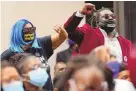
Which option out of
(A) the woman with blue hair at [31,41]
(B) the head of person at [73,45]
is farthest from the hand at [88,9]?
(B) the head of person at [73,45]

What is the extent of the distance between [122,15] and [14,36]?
8.58ft

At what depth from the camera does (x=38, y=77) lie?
3178mm

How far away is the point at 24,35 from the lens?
3.95 meters

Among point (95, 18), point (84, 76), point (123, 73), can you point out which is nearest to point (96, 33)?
point (95, 18)

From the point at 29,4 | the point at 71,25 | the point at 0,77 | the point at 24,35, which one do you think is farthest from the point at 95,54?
the point at 29,4

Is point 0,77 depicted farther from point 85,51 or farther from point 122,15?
point 122,15

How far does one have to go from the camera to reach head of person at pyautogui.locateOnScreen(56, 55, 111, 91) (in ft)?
7.70

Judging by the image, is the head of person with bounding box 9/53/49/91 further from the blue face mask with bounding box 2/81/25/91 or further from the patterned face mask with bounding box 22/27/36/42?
the patterned face mask with bounding box 22/27/36/42

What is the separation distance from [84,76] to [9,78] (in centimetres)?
68

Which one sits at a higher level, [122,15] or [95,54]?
[95,54]

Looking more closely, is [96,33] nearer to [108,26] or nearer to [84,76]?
[108,26]

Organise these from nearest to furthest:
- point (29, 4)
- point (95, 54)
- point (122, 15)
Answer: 1. point (95, 54)
2. point (29, 4)
3. point (122, 15)

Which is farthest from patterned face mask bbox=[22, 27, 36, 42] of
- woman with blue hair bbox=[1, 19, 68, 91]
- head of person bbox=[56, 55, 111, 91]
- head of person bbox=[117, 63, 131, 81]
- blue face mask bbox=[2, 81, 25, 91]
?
head of person bbox=[56, 55, 111, 91]

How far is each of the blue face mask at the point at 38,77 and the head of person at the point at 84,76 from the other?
2.24 feet
